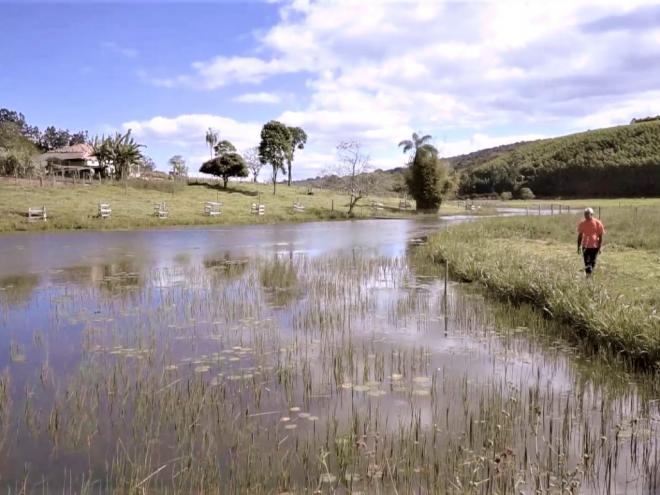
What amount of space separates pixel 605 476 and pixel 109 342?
7.40 m

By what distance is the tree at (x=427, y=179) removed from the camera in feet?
195

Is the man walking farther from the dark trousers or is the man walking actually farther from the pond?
the pond

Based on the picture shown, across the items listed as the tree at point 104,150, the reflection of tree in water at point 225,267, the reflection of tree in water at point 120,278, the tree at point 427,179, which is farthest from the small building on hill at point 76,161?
the reflection of tree in water at point 120,278

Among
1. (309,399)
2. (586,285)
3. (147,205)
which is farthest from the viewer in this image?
(147,205)

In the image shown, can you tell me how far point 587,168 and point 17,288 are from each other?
410 feet

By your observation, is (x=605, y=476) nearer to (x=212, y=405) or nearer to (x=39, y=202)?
(x=212, y=405)

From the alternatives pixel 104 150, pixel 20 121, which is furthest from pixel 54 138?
pixel 104 150

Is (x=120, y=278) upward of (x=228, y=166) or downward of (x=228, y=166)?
downward

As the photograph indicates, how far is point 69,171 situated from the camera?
66938 millimetres

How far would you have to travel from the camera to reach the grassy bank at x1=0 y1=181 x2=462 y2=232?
126 ft

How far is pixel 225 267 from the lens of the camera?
1894 centimetres

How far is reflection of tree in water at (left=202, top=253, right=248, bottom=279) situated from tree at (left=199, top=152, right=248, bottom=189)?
4418 centimetres

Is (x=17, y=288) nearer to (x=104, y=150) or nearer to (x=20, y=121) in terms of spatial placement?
(x=104, y=150)

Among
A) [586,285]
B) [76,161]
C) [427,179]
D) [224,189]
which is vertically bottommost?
[586,285]
